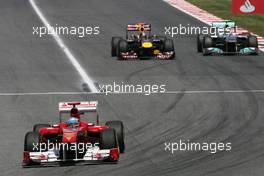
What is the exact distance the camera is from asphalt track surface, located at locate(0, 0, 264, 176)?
20.6m

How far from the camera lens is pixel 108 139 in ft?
Answer: 67.3

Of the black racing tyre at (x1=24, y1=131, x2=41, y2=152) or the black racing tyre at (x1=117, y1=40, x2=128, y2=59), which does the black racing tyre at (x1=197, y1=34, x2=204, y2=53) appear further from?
the black racing tyre at (x1=24, y1=131, x2=41, y2=152)

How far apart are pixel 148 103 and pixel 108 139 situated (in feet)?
25.3

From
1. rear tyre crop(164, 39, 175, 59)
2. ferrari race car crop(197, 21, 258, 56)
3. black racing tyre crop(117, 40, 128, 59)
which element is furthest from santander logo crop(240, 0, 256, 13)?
black racing tyre crop(117, 40, 128, 59)

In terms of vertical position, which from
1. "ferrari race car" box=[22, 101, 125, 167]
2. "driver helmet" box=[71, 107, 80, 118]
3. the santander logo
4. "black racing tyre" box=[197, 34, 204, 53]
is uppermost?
the santander logo

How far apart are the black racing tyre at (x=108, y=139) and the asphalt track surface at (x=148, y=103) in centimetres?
46

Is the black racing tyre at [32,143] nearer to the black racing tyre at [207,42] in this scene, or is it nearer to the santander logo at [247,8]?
the black racing tyre at [207,42]

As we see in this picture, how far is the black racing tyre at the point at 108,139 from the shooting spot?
67.1ft

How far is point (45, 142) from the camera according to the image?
21.2 metres

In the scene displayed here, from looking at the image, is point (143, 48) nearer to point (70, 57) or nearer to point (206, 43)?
point (206, 43)

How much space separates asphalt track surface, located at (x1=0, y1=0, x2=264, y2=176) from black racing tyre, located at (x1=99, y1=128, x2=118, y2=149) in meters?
0.46

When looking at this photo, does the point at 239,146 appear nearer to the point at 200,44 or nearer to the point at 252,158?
the point at 252,158

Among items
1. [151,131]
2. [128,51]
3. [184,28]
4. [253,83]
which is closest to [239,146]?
[151,131]

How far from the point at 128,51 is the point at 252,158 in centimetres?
1697
